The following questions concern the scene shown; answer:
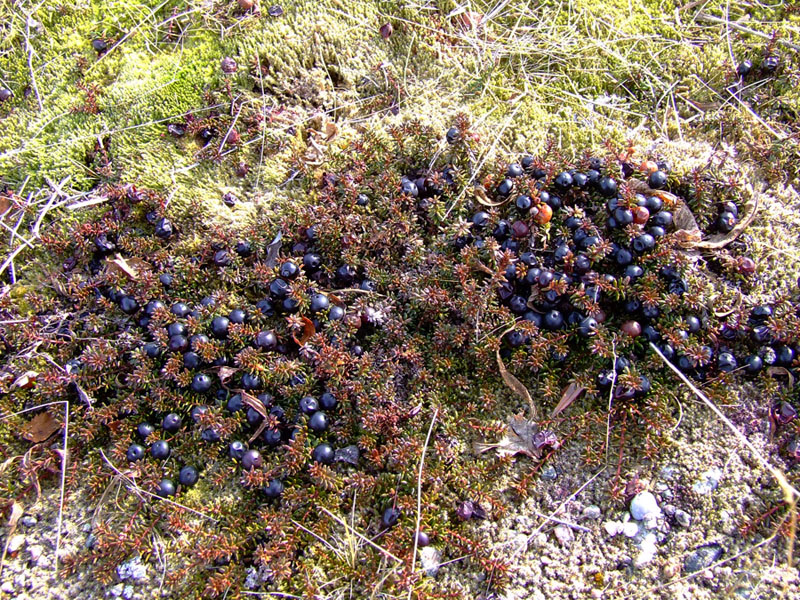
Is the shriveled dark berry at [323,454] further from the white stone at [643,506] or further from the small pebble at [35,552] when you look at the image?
the white stone at [643,506]

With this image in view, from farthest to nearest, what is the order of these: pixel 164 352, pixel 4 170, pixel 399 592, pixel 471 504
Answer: pixel 4 170 < pixel 164 352 < pixel 471 504 < pixel 399 592

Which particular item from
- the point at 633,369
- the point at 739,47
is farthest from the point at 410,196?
the point at 739,47

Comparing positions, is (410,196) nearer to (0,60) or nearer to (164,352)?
(164,352)

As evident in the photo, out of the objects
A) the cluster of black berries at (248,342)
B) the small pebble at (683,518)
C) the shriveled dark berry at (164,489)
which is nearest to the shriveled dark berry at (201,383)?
the cluster of black berries at (248,342)

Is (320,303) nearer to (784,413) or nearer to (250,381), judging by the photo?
(250,381)

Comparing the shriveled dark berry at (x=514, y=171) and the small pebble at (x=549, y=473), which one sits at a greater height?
the shriveled dark berry at (x=514, y=171)

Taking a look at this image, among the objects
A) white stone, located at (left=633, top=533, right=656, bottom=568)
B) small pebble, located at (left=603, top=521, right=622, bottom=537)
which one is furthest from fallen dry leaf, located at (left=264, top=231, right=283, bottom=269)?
white stone, located at (left=633, top=533, right=656, bottom=568)

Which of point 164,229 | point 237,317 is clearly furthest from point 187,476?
point 164,229
